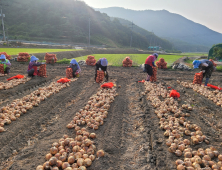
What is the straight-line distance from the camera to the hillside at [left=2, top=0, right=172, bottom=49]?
56.0 meters

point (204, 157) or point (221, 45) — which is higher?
point (221, 45)

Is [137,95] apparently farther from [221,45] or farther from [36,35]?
[36,35]

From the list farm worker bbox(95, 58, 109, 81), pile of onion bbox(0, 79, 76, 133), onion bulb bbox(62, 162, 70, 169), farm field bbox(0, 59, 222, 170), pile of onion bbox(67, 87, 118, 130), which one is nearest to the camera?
onion bulb bbox(62, 162, 70, 169)

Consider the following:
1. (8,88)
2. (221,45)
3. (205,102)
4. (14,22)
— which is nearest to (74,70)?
(8,88)

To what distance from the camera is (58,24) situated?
65.7 metres

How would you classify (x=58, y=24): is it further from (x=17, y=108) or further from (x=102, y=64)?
(x=17, y=108)

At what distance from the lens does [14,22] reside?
59.1 meters

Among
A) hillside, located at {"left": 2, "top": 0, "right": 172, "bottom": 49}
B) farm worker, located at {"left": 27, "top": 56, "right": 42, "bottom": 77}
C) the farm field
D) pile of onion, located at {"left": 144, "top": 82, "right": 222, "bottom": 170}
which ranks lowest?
the farm field

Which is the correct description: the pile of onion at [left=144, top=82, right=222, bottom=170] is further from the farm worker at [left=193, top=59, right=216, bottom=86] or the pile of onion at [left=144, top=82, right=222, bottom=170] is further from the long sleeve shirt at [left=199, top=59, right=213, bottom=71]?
the long sleeve shirt at [left=199, top=59, right=213, bottom=71]

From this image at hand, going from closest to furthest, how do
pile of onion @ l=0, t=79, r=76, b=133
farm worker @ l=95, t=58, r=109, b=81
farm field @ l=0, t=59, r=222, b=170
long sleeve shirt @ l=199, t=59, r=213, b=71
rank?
farm field @ l=0, t=59, r=222, b=170
pile of onion @ l=0, t=79, r=76, b=133
long sleeve shirt @ l=199, t=59, r=213, b=71
farm worker @ l=95, t=58, r=109, b=81

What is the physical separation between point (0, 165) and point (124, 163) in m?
2.27

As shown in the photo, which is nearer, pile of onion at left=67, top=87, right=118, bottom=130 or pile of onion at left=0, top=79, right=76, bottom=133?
pile of onion at left=67, top=87, right=118, bottom=130

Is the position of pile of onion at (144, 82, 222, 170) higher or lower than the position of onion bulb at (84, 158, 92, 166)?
higher

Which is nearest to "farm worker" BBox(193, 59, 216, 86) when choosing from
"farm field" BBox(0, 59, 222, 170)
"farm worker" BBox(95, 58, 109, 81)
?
"farm field" BBox(0, 59, 222, 170)
